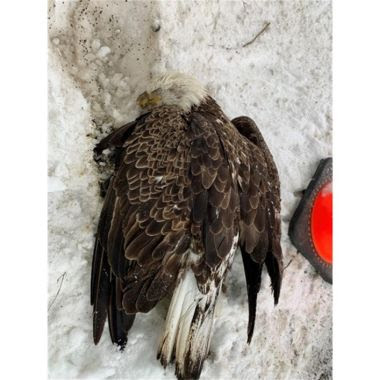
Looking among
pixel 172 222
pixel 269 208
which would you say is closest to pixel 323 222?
pixel 269 208

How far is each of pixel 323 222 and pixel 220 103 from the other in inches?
18.3

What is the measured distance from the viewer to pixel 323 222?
1682 mm

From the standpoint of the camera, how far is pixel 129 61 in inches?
54.2

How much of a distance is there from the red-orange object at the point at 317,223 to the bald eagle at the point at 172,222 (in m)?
0.26

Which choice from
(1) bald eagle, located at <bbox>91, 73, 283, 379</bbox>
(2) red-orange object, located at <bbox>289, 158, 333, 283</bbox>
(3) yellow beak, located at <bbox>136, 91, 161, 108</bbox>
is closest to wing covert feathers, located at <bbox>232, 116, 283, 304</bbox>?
(1) bald eagle, located at <bbox>91, 73, 283, 379</bbox>

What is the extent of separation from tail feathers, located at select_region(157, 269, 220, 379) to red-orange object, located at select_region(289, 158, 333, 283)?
1.22 ft

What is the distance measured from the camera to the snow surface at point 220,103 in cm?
130

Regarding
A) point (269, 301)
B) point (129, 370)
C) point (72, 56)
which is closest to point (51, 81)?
point (72, 56)

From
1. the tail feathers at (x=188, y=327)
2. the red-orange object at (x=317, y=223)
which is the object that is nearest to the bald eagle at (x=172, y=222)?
the tail feathers at (x=188, y=327)

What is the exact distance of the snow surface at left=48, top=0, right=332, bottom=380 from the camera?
130 cm

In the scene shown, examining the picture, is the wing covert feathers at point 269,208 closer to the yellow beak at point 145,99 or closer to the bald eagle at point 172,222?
the bald eagle at point 172,222

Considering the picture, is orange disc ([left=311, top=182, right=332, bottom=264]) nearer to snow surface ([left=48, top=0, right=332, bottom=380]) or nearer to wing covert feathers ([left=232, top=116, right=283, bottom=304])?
snow surface ([left=48, top=0, right=332, bottom=380])

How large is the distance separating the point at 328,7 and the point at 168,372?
109 cm

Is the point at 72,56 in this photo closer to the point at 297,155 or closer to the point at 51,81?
the point at 51,81
